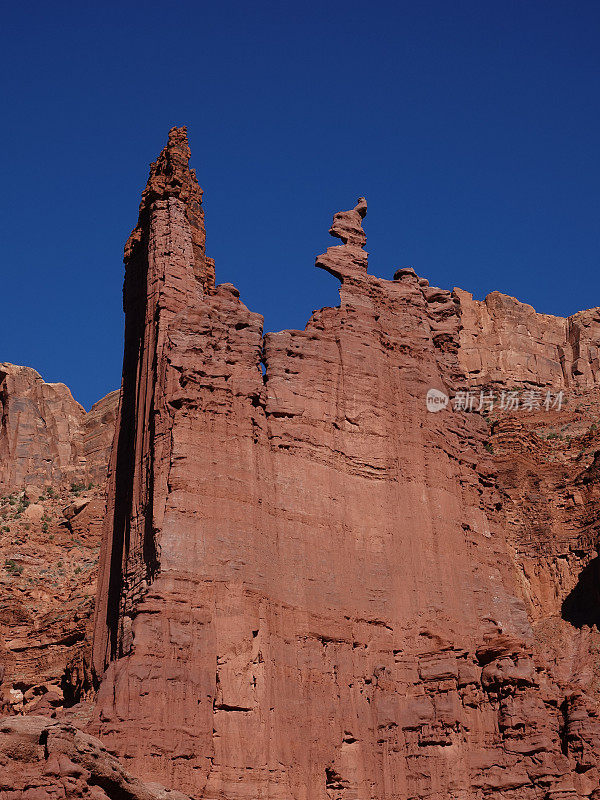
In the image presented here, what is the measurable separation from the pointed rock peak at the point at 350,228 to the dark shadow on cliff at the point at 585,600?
16522mm

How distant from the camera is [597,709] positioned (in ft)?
112

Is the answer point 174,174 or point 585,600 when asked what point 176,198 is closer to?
point 174,174

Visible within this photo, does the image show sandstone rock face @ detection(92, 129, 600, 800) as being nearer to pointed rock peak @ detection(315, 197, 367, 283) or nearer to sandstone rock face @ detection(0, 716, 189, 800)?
pointed rock peak @ detection(315, 197, 367, 283)

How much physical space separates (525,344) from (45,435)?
148 ft

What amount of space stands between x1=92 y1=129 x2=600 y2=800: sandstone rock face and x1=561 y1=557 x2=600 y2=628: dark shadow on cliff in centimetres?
1046

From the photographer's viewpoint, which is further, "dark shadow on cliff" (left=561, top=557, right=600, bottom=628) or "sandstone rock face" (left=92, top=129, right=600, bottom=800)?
"dark shadow on cliff" (left=561, top=557, right=600, bottom=628)

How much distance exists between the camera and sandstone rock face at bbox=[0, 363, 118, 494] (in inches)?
2475

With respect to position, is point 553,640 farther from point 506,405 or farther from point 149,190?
point 506,405

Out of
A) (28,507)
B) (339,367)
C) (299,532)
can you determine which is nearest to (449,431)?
(339,367)

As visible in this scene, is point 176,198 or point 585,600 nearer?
point 176,198

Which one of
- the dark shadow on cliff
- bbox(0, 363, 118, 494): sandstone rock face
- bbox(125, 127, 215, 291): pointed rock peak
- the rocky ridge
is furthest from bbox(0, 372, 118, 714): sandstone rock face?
the dark shadow on cliff

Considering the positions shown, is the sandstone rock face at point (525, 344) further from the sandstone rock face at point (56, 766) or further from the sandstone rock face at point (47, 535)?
the sandstone rock face at point (56, 766)

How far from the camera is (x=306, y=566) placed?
1230 inches

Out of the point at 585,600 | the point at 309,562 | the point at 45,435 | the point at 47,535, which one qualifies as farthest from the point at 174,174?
the point at 45,435
